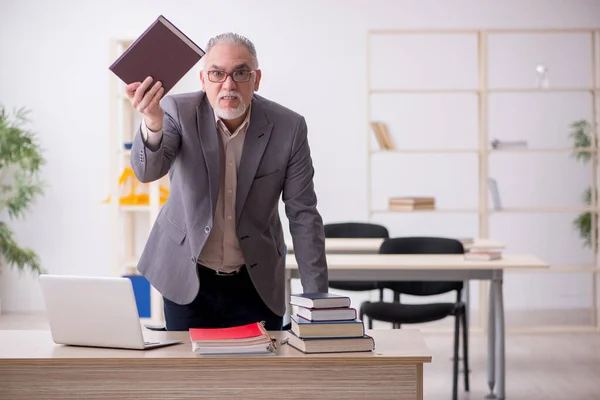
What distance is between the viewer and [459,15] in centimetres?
752

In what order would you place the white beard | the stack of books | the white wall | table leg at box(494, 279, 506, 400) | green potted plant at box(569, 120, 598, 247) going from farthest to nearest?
the white wall
green potted plant at box(569, 120, 598, 247)
the stack of books
table leg at box(494, 279, 506, 400)
the white beard

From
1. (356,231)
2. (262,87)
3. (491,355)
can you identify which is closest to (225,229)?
(491,355)

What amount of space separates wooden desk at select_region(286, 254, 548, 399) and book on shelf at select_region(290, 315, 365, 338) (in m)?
2.15

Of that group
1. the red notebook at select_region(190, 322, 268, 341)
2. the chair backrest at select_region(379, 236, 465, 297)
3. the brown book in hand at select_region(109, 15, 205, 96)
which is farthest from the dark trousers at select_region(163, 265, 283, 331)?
the chair backrest at select_region(379, 236, 465, 297)

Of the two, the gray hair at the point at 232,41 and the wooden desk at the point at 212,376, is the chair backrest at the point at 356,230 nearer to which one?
the gray hair at the point at 232,41

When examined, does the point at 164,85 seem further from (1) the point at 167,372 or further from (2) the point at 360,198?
(2) the point at 360,198

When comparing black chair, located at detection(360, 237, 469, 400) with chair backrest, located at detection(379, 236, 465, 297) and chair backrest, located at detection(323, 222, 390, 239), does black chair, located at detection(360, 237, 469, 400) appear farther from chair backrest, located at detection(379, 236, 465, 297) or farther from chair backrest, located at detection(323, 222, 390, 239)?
chair backrest, located at detection(323, 222, 390, 239)

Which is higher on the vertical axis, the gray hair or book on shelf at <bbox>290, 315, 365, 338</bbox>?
the gray hair

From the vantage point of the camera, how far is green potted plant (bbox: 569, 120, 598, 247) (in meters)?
7.10

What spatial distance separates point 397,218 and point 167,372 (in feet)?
17.5

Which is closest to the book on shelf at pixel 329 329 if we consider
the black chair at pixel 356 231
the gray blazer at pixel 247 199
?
the gray blazer at pixel 247 199

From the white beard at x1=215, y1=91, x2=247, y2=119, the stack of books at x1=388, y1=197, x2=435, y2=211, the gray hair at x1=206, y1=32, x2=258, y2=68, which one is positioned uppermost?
the gray hair at x1=206, y1=32, x2=258, y2=68

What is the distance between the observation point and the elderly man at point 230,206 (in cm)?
264

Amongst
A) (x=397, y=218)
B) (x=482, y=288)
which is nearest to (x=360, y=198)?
(x=397, y=218)
